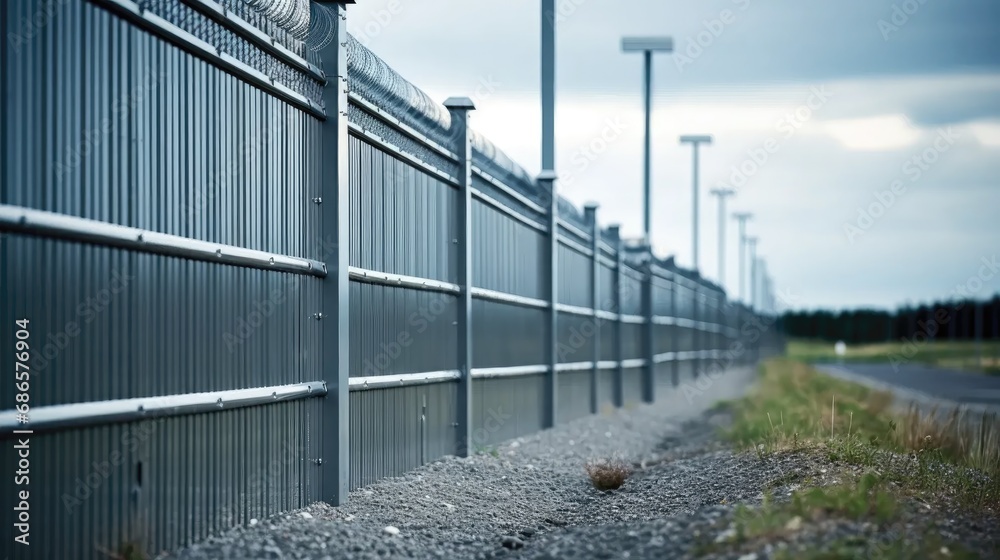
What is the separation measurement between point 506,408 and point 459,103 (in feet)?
11.2

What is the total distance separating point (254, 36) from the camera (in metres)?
7.59

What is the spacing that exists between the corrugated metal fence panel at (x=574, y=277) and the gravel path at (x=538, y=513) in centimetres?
334

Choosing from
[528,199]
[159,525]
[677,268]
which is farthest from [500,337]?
[677,268]

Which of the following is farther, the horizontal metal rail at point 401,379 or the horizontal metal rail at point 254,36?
the horizontal metal rail at point 401,379

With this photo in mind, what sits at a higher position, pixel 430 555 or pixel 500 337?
pixel 500 337

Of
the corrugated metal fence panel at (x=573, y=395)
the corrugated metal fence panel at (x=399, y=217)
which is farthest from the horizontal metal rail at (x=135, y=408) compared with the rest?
the corrugated metal fence panel at (x=573, y=395)

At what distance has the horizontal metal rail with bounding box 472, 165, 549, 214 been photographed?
13.5 meters

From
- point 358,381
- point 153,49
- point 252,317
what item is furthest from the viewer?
point 358,381

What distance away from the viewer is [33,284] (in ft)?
18.0

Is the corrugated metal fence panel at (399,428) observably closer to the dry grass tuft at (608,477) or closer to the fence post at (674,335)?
the dry grass tuft at (608,477)

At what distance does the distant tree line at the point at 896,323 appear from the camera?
119 meters

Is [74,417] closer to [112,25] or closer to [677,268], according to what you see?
[112,25]

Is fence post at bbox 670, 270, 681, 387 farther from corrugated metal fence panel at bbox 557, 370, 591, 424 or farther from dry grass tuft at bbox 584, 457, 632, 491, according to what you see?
dry grass tuft at bbox 584, 457, 632, 491

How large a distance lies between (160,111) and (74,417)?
4.87 feet
